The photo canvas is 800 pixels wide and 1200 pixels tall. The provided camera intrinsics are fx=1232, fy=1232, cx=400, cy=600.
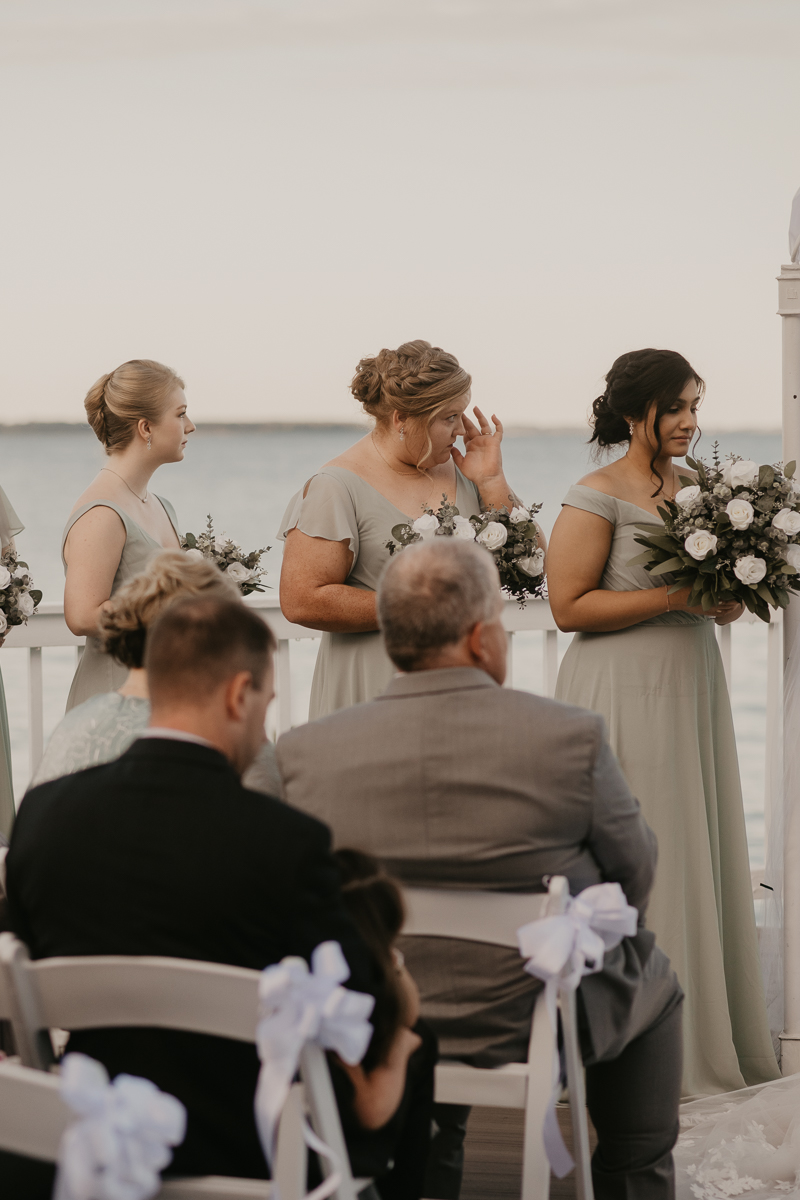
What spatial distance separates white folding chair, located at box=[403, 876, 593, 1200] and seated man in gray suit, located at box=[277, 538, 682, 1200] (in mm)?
37

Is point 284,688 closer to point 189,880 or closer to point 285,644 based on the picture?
point 285,644

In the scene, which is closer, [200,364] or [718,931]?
[718,931]

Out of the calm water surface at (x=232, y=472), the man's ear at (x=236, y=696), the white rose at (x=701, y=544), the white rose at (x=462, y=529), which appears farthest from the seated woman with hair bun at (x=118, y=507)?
the calm water surface at (x=232, y=472)

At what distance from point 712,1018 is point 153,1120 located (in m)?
2.26

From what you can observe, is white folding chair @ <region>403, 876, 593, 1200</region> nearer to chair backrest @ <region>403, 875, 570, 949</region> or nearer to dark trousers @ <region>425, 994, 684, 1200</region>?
chair backrest @ <region>403, 875, 570, 949</region>

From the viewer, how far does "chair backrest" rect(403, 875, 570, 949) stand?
73.1 inches

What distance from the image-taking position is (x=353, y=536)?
10.6 ft

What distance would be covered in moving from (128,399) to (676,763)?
1.76 meters

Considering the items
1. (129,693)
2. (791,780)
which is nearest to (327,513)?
(129,693)

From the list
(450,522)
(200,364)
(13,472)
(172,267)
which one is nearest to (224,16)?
(172,267)

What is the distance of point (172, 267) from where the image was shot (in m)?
18.3

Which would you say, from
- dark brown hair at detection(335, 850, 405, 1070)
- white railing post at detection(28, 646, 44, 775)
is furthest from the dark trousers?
white railing post at detection(28, 646, 44, 775)

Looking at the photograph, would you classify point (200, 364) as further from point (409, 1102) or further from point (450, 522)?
point (409, 1102)

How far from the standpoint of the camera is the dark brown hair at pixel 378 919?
1.59 m
